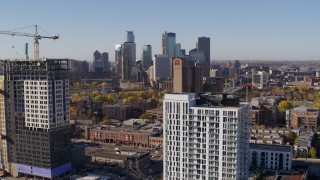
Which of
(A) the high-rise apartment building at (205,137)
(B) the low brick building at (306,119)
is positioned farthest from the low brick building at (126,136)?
(A) the high-rise apartment building at (205,137)

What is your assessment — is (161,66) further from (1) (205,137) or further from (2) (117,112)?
(1) (205,137)

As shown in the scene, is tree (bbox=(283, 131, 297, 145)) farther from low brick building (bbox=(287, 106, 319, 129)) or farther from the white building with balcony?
the white building with balcony

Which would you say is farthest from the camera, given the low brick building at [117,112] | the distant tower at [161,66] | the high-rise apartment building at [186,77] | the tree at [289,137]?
the distant tower at [161,66]

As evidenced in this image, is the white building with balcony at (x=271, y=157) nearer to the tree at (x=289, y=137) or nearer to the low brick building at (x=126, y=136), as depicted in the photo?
the tree at (x=289, y=137)

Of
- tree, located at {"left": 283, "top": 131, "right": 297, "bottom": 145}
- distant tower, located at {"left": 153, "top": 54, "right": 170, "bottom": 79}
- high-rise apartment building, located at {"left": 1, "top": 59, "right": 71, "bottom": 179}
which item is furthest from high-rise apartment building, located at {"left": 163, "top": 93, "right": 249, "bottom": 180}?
distant tower, located at {"left": 153, "top": 54, "right": 170, "bottom": 79}

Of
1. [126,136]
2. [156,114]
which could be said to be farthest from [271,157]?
[156,114]

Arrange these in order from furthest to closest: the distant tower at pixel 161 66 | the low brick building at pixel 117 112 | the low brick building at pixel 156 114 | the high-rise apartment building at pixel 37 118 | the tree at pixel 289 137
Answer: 1. the distant tower at pixel 161 66
2. the low brick building at pixel 117 112
3. the low brick building at pixel 156 114
4. the tree at pixel 289 137
5. the high-rise apartment building at pixel 37 118

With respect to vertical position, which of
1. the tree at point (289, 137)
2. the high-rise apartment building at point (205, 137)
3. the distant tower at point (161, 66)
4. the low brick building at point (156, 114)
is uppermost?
the distant tower at point (161, 66)
